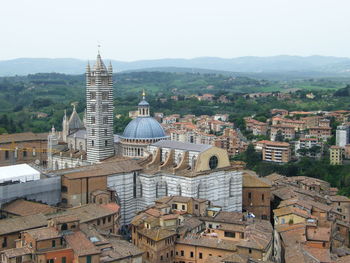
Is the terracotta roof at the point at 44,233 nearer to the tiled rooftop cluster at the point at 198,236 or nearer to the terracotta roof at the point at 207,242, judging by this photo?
the tiled rooftop cluster at the point at 198,236

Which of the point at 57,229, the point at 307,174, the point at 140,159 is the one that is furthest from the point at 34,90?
the point at 57,229

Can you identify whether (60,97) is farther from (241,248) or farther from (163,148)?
(241,248)

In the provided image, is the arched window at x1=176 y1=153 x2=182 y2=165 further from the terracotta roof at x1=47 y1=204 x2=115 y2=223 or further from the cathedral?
the terracotta roof at x1=47 y1=204 x2=115 y2=223

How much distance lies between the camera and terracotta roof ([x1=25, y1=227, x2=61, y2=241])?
1126 inches

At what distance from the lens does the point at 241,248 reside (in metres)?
31.4

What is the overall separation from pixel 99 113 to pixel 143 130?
14.2 ft

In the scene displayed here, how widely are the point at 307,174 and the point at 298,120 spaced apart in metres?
29.3

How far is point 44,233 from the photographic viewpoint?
29156 millimetres

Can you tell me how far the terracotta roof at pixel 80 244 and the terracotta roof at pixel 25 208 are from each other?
5085mm

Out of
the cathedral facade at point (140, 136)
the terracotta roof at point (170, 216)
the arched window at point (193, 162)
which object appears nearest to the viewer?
the terracotta roof at point (170, 216)

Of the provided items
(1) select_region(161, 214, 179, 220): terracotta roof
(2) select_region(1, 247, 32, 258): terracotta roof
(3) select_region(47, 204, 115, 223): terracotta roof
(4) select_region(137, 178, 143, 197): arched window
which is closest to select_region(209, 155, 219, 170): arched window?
(4) select_region(137, 178, 143, 197): arched window

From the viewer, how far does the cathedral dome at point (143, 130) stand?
46.6m

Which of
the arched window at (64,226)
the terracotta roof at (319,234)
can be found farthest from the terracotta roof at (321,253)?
the arched window at (64,226)

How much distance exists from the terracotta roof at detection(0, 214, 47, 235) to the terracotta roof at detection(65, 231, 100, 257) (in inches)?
100
